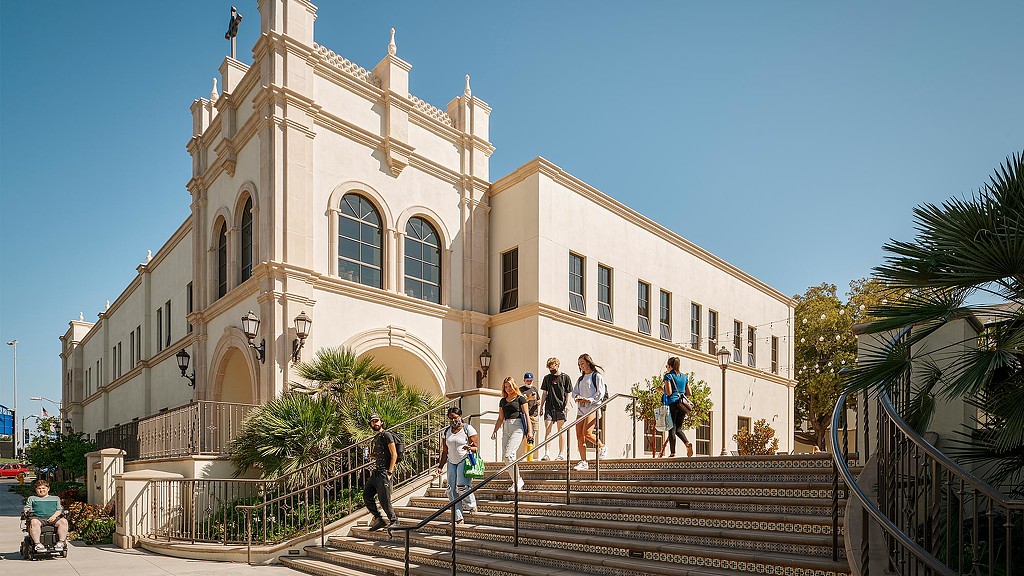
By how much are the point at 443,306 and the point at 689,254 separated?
37.9 ft

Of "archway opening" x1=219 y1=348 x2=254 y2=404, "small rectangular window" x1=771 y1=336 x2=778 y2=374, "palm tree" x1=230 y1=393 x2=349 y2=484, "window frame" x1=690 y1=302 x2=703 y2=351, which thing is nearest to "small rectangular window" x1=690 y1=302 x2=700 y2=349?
"window frame" x1=690 y1=302 x2=703 y2=351

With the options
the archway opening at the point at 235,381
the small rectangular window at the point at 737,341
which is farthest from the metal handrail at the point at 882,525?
the small rectangular window at the point at 737,341

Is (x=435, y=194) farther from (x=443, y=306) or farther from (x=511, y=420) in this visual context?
(x=511, y=420)

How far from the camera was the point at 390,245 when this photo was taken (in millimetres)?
18969

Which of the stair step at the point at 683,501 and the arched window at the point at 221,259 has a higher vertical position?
the arched window at the point at 221,259

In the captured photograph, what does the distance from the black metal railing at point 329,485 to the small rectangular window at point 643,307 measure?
11602 mm

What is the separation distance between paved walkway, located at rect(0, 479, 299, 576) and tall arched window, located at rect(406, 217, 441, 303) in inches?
361

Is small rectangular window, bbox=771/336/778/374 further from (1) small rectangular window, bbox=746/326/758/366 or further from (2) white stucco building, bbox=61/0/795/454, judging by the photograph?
(2) white stucco building, bbox=61/0/795/454

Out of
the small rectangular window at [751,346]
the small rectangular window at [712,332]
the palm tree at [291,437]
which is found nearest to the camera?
the palm tree at [291,437]

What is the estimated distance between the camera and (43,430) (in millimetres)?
63406

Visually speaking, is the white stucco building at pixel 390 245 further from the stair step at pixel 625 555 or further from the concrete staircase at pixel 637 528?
the stair step at pixel 625 555

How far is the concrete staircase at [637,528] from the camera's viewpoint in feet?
23.8

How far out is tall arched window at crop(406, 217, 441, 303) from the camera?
19.6m

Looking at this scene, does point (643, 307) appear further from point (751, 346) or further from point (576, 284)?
point (751, 346)
